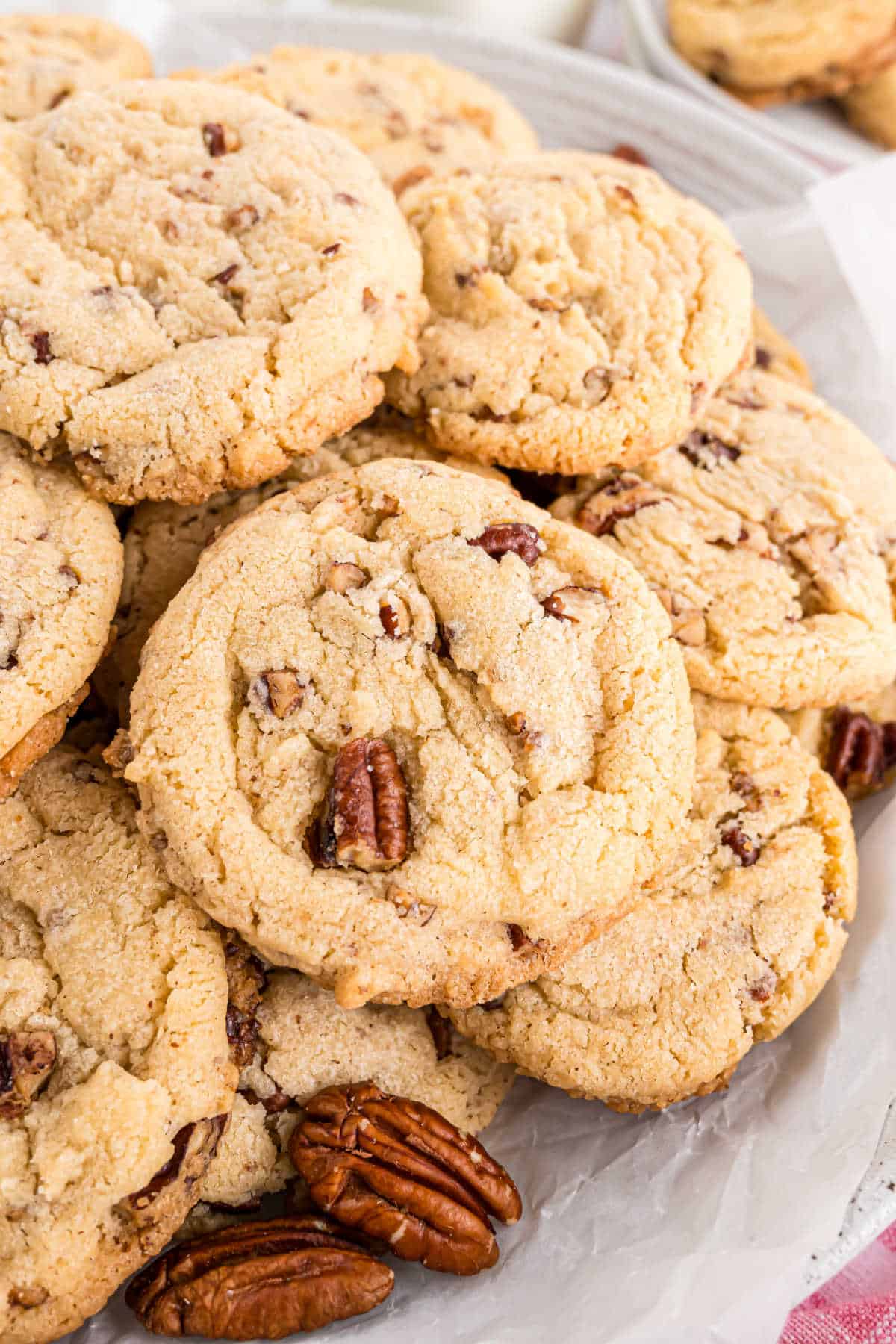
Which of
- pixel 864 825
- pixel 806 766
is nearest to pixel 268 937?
pixel 806 766

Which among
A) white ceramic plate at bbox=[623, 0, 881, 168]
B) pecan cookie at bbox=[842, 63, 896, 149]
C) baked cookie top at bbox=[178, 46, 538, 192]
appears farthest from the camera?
pecan cookie at bbox=[842, 63, 896, 149]

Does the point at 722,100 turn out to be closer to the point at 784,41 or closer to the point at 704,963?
the point at 784,41

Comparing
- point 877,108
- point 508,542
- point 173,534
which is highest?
point 877,108

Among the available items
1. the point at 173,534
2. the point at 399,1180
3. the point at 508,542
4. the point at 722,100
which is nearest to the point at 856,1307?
the point at 399,1180

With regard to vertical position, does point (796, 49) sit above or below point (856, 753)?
above

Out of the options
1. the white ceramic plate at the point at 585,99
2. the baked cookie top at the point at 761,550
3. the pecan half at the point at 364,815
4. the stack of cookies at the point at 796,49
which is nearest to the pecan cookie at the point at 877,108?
the stack of cookies at the point at 796,49

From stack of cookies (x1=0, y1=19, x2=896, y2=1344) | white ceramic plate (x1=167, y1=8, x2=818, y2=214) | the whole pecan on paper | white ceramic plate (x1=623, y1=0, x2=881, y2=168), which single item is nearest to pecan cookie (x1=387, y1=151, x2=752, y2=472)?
stack of cookies (x1=0, y1=19, x2=896, y2=1344)

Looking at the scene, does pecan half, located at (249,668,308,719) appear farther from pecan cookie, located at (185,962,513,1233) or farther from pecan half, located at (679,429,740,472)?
pecan half, located at (679,429,740,472)
